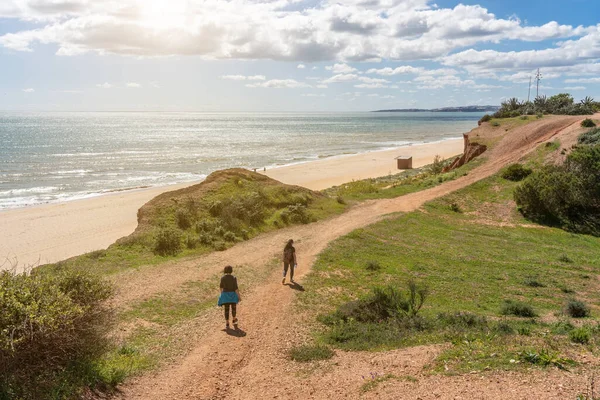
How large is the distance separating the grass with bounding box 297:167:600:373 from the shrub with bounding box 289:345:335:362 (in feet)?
2.00

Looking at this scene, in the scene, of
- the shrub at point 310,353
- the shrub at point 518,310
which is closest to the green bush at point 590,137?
the shrub at point 518,310

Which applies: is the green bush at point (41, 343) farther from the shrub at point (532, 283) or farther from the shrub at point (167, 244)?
the shrub at point (532, 283)

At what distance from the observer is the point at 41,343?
805 centimetres

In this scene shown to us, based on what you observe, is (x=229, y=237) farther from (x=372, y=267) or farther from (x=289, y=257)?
(x=372, y=267)

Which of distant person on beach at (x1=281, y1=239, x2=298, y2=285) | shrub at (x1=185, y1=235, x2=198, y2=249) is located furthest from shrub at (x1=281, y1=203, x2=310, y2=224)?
distant person on beach at (x1=281, y1=239, x2=298, y2=285)

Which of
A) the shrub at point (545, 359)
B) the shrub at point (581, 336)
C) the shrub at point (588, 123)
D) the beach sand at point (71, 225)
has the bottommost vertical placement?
the beach sand at point (71, 225)

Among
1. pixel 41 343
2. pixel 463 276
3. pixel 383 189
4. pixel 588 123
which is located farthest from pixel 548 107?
pixel 41 343

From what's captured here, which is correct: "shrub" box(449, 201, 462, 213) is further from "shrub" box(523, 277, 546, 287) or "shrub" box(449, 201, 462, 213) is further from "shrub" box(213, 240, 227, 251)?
"shrub" box(213, 240, 227, 251)

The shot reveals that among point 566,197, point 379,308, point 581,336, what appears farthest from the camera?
point 566,197

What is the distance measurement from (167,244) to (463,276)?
12.2 m

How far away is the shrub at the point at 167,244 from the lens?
1925 centimetres

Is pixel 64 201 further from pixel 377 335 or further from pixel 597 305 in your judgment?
pixel 597 305

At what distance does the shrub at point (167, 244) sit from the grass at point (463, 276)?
616cm

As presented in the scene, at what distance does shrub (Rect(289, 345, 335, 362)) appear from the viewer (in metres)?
10.5
